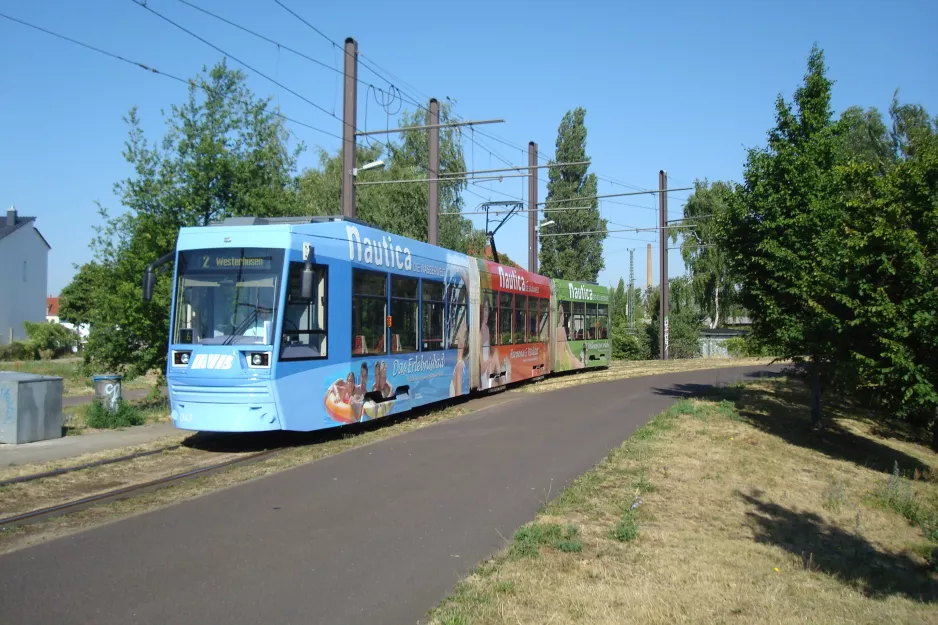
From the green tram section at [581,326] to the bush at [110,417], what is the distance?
14.6 metres

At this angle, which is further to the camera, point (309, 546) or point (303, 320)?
point (303, 320)

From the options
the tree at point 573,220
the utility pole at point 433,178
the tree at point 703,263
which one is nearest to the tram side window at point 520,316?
the utility pole at point 433,178

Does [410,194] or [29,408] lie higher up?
[410,194]

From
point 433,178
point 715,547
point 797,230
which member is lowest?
point 715,547

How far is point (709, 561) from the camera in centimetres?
657

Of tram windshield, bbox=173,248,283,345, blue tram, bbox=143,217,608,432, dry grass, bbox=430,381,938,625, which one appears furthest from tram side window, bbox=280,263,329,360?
dry grass, bbox=430,381,938,625

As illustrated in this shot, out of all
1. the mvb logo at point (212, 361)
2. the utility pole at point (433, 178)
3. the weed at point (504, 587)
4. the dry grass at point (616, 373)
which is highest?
the utility pole at point (433, 178)

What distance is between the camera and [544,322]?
24.3m

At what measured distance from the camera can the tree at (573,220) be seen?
5203 centimetres

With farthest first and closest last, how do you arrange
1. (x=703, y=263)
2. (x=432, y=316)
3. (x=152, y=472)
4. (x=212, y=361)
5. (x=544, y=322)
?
(x=703, y=263)
(x=544, y=322)
(x=432, y=316)
(x=212, y=361)
(x=152, y=472)

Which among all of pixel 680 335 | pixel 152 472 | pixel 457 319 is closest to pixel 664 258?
pixel 680 335

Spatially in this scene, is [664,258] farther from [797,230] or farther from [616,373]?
[797,230]

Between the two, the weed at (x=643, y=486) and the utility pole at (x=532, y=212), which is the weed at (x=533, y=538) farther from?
the utility pole at (x=532, y=212)

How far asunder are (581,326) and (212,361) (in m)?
19.6
